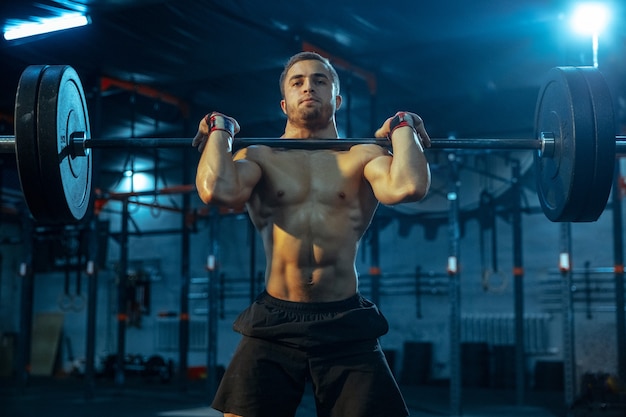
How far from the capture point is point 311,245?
2127 mm

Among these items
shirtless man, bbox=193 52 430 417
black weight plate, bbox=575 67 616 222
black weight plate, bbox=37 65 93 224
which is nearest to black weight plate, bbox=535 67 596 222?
black weight plate, bbox=575 67 616 222

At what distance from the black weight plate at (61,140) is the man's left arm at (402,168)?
3.23ft

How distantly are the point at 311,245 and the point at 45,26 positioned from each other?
4.48m

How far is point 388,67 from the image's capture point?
687 centimetres

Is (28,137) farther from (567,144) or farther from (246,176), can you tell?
(567,144)

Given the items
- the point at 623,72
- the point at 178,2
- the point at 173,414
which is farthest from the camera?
the point at 623,72

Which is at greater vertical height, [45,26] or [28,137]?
[45,26]

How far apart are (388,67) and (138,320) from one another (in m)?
6.96

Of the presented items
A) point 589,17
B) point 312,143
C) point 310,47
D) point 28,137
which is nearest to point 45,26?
point 310,47

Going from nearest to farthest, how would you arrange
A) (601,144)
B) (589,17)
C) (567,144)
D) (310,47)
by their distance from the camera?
(601,144) → (567,144) → (589,17) → (310,47)

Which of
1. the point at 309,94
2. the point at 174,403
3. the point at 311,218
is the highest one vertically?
the point at 309,94

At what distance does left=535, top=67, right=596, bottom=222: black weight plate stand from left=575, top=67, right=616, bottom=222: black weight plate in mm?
12

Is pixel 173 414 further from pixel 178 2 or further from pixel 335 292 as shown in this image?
pixel 335 292

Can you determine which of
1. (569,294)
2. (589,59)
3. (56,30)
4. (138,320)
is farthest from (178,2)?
(138,320)
